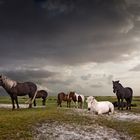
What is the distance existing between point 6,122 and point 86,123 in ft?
21.0

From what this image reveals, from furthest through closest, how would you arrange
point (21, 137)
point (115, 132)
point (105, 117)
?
point (105, 117), point (115, 132), point (21, 137)

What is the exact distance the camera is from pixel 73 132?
2584 cm

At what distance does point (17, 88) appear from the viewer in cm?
4047

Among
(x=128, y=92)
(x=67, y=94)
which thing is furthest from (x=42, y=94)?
(x=128, y=92)

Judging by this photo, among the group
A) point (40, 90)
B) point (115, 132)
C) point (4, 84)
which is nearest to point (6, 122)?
point (115, 132)

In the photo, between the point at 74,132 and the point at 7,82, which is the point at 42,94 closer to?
the point at 7,82

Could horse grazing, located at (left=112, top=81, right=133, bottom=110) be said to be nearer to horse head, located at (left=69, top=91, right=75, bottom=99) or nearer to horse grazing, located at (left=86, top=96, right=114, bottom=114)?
horse head, located at (left=69, top=91, right=75, bottom=99)

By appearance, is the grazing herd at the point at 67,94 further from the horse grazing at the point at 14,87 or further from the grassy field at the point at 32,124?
the grassy field at the point at 32,124

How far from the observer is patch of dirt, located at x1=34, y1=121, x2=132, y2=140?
24670 mm

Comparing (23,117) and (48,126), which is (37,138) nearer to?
(48,126)

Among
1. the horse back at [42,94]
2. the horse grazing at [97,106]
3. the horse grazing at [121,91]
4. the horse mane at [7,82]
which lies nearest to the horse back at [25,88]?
the horse mane at [7,82]

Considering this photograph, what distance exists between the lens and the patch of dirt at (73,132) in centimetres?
2467

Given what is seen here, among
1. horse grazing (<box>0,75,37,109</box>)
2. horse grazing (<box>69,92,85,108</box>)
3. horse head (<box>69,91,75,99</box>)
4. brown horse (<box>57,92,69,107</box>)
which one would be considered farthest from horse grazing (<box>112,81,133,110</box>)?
horse grazing (<box>0,75,37,109</box>)

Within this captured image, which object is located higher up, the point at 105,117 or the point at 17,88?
the point at 17,88
